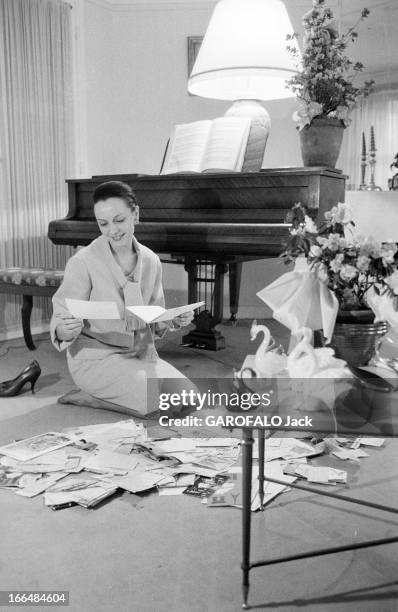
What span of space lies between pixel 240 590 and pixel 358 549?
375 mm

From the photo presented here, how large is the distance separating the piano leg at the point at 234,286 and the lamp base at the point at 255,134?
4.30 feet

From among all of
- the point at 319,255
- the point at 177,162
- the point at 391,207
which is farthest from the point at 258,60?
the point at 319,255

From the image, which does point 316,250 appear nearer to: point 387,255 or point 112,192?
point 387,255

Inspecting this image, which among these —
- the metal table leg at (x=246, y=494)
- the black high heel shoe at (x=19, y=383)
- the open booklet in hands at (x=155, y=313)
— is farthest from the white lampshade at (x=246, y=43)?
the metal table leg at (x=246, y=494)

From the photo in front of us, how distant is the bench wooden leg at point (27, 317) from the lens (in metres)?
4.17

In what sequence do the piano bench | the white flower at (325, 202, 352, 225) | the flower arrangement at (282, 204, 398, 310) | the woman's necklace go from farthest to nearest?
the piano bench
the woman's necklace
the white flower at (325, 202, 352, 225)
the flower arrangement at (282, 204, 398, 310)

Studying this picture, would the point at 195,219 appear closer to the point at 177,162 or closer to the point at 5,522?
the point at 177,162

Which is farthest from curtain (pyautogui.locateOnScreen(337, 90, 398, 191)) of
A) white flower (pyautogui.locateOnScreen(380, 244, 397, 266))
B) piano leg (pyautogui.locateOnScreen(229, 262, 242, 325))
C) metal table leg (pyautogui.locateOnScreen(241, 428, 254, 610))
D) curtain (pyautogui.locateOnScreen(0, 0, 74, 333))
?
metal table leg (pyautogui.locateOnScreen(241, 428, 254, 610))

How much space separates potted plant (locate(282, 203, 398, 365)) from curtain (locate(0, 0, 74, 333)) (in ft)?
11.1

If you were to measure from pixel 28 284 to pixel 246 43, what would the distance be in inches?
77.6

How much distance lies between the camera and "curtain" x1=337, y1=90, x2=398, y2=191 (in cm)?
447

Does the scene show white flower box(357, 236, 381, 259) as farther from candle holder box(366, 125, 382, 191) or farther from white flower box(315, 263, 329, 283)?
candle holder box(366, 125, 382, 191)

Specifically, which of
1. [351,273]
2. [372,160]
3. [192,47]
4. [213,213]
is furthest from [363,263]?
[192,47]

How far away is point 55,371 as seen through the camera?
3670 mm
